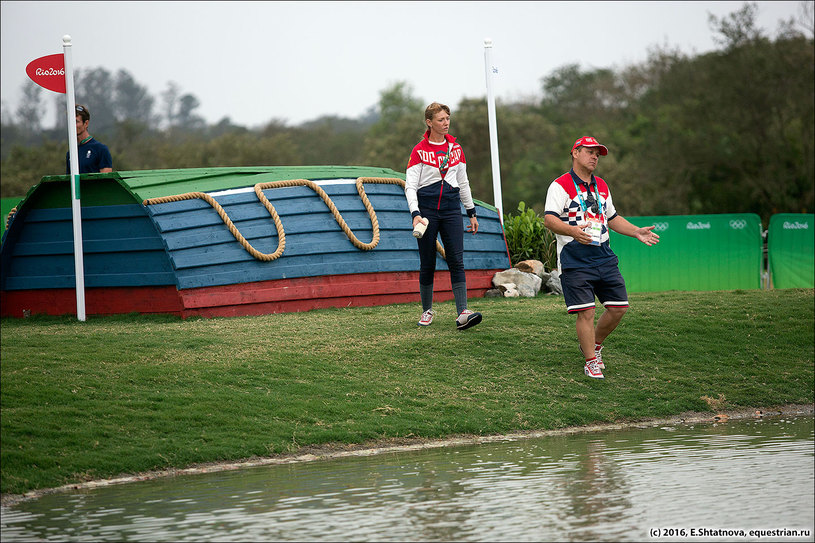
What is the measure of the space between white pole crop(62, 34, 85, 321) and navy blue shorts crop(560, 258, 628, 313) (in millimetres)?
5297

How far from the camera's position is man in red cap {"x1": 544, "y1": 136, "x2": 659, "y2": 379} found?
8.16m

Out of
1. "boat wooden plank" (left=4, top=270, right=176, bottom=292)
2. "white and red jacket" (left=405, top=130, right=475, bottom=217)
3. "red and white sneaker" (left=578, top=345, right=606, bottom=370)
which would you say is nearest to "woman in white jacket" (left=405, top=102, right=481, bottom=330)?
"white and red jacket" (left=405, top=130, right=475, bottom=217)

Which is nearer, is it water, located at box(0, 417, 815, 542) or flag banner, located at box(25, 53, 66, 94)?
water, located at box(0, 417, 815, 542)

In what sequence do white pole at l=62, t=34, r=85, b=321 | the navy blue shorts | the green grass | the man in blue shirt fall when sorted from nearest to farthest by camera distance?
the green grass
the navy blue shorts
white pole at l=62, t=34, r=85, b=321
the man in blue shirt

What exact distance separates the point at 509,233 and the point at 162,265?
552 centimetres

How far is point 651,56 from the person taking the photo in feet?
187

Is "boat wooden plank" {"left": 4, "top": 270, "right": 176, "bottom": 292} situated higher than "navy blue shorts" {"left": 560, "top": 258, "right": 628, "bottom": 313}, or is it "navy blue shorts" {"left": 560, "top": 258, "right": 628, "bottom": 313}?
"boat wooden plank" {"left": 4, "top": 270, "right": 176, "bottom": 292}

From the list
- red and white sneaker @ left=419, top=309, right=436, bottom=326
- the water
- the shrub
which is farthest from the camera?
the shrub

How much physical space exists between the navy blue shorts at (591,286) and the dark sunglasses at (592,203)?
45 centimetres

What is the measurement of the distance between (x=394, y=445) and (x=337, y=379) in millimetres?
1227

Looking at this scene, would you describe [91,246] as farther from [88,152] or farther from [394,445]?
[394,445]

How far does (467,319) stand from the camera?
9.27 metres

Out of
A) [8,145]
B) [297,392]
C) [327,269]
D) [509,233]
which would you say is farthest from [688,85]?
[8,145]

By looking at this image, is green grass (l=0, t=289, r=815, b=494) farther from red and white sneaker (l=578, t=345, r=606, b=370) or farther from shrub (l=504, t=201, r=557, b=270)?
shrub (l=504, t=201, r=557, b=270)
